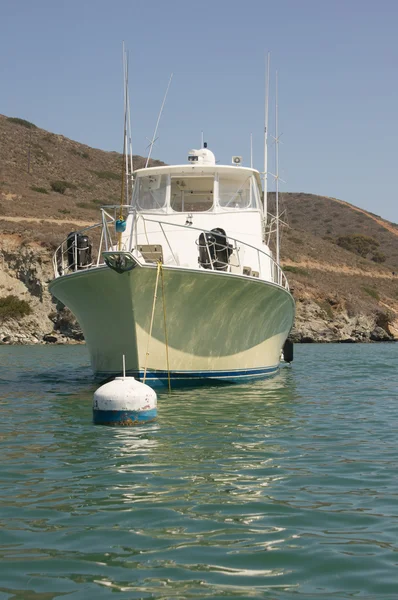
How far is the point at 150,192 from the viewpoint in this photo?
1627 centimetres

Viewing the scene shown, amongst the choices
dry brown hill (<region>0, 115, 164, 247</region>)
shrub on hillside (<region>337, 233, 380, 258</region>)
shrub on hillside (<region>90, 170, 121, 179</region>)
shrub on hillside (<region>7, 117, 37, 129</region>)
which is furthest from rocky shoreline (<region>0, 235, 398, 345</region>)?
shrub on hillside (<region>7, 117, 37, 129</region>)

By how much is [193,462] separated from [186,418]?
2.87 meters

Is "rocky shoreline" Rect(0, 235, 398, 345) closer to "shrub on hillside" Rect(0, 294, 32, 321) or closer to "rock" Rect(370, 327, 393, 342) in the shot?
"rock" Rect(370, 327, 393, 342)

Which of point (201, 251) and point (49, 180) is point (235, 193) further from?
point (49, 180)

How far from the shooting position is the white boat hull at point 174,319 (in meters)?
12.7

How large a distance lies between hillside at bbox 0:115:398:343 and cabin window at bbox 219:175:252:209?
57.4 inches

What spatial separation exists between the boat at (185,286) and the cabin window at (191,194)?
0.9 inches

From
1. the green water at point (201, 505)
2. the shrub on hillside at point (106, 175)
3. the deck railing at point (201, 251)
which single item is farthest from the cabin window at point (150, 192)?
the shrub on hillside at point (106, 175)

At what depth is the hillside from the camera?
3778 cm

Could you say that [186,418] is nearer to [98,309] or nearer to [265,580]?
[98,309]

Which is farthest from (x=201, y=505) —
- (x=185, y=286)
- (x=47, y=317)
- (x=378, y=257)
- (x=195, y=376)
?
(x=378, y=257)

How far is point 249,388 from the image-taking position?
46.9 ft

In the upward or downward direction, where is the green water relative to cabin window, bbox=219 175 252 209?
downward

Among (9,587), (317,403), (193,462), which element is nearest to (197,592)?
(9,587)
